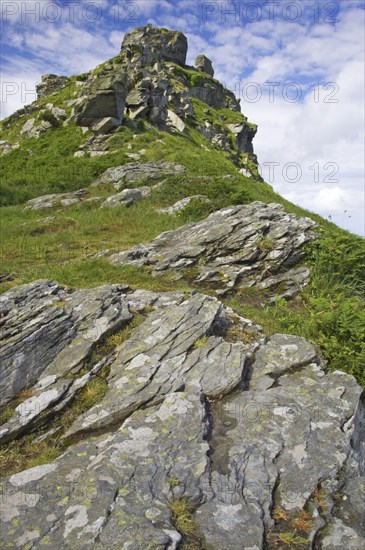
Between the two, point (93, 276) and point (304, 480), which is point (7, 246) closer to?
point (93, 276)

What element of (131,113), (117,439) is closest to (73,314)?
(117,439)

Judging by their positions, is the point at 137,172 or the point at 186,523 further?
the point at 137,172

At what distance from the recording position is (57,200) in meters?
25.5

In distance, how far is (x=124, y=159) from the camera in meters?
31.0

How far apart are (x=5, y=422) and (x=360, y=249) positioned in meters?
12.0

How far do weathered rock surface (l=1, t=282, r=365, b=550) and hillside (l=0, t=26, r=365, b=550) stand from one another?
0.02m

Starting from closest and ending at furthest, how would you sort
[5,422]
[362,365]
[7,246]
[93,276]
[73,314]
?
[5,422]
[362,365]
[73,314]
[93,276]
[7,246]

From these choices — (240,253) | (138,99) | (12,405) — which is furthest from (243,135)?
(12,405)

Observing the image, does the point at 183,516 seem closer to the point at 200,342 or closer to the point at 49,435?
the point at 49,435

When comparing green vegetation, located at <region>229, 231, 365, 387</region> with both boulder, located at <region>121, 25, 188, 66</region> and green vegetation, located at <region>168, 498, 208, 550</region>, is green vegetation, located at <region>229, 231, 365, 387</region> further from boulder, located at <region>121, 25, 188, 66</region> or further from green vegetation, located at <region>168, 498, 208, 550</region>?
boulder, located at <region>121, 25, 188, 66</region>

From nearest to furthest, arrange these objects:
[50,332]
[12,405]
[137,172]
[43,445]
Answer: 1. [43,445]
2. [12,405]
3. [50,332]
4. [137,172]

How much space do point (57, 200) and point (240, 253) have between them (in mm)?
15887

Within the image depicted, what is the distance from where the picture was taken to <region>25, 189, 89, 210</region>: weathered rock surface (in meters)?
24.7

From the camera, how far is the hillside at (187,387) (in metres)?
4.80
